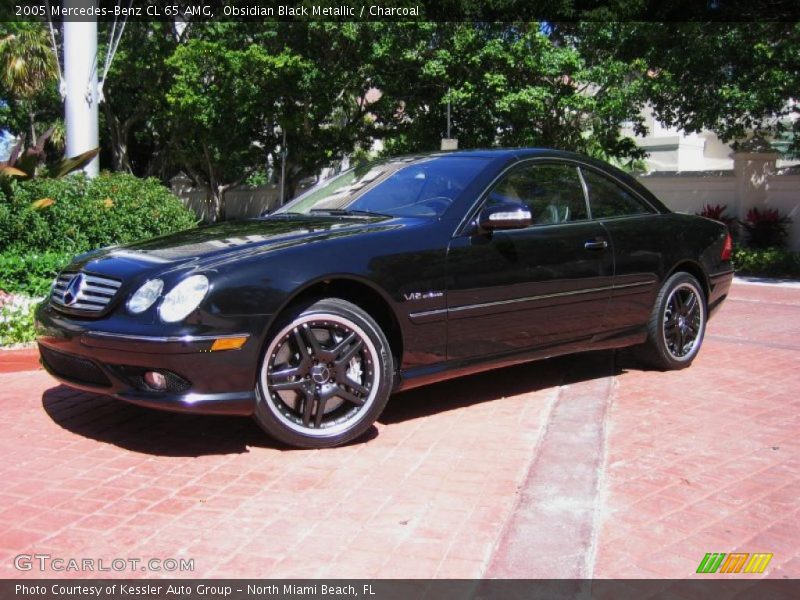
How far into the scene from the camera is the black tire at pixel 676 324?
602 cm

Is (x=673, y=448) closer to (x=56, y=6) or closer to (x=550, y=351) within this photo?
(x=550, y=351)

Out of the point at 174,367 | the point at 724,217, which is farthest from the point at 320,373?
the point at 724,217

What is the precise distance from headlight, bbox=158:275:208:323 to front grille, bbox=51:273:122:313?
35 centimetres

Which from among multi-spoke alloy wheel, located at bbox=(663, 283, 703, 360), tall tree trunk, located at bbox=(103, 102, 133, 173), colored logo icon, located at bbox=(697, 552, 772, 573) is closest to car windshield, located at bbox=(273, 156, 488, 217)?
multi-spoke alloy wheel, located at bbox=(663, 283, 703, 360)

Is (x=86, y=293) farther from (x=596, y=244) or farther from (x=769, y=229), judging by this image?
(x=769, y=229)

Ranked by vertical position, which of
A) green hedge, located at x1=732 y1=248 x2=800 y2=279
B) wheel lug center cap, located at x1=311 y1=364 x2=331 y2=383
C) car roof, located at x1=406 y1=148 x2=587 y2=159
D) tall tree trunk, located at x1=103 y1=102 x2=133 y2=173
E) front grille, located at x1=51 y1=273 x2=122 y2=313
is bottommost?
green hedge, located at x1=732 y1=248 x2=800 y2=279

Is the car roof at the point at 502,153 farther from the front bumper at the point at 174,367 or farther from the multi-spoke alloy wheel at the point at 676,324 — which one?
the front bumper at the point at 174,367

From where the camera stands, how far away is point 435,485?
394 centimetres

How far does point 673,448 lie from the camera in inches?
177

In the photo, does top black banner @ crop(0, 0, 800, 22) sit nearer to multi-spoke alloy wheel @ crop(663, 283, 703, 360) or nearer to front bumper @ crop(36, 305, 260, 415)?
front bumper @ crop(36, 305, 260, 415)

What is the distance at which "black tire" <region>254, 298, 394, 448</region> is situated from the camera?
4.16 metres

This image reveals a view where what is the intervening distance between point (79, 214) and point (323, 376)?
17.0ft
